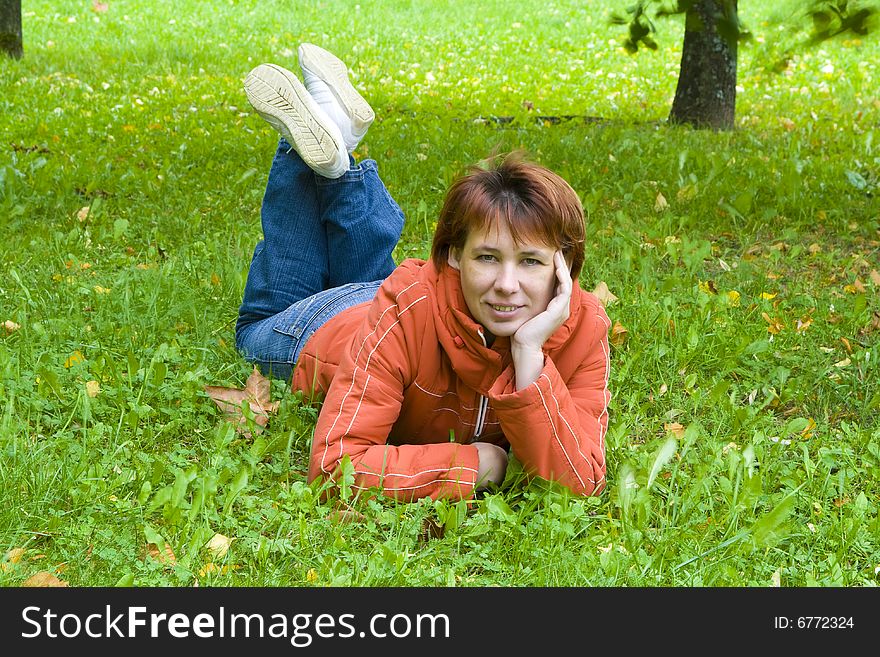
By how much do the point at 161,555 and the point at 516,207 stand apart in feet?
4.03

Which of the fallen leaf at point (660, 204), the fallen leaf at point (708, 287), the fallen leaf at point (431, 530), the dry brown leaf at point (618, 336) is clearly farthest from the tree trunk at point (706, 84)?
the fallen leaf at point (431, 530)

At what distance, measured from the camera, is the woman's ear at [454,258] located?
8.68 feet

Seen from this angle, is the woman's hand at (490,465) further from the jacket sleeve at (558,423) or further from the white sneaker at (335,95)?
the white sneaker at (335,95)

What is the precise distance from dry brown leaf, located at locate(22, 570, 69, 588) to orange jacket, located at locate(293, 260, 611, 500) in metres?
0.72

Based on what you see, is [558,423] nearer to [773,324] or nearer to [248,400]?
[248,400]

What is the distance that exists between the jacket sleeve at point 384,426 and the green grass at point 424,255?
83 mm

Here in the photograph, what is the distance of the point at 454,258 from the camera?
2.66m

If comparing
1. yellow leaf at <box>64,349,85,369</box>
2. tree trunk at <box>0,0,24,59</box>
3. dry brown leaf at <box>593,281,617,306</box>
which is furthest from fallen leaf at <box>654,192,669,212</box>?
tree trunk at <box>0,0,24,59</box>

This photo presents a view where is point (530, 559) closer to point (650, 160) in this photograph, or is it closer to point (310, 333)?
point (310, 333)

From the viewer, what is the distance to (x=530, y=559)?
7.79 feet

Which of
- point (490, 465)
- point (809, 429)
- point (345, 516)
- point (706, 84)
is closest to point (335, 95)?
point (490, 465)

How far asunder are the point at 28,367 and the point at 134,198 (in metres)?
2.52

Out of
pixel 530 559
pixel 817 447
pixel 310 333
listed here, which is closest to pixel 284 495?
pixel 530 559

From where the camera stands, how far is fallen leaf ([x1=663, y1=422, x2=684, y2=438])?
10.4ft
